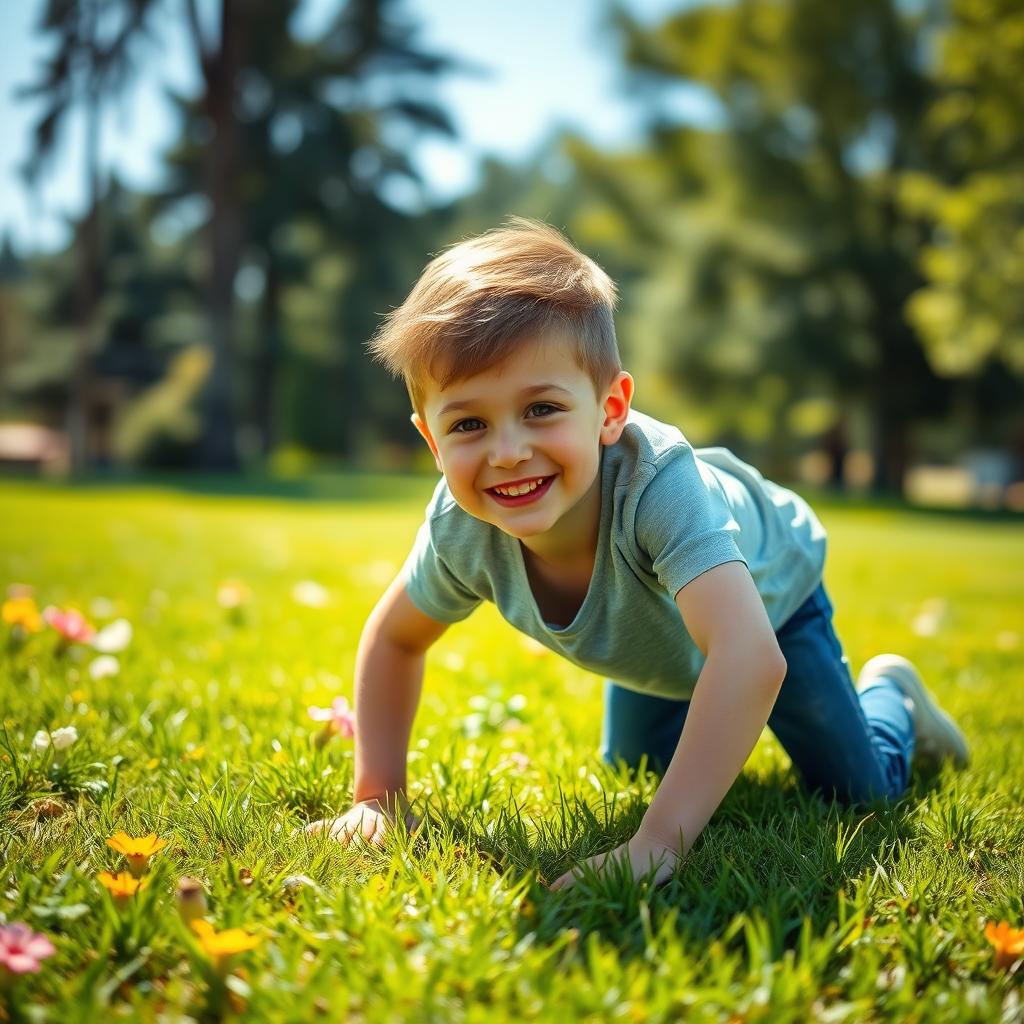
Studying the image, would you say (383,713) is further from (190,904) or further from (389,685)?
(190,904)

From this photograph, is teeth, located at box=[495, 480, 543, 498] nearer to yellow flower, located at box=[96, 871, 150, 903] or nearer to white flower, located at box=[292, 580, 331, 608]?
yellow flower, located at box=[96, 871, 150, 903]

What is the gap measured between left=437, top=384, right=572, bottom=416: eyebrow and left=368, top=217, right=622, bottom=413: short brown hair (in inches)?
1.6

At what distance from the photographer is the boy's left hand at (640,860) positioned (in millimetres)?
1683

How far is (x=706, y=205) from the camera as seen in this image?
22.7 meters

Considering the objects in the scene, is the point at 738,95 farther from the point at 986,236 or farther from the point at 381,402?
the point at 381,402

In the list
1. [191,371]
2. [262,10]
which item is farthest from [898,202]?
[191,371]

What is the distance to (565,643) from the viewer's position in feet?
7.11

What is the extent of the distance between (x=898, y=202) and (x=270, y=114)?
15.7 meters

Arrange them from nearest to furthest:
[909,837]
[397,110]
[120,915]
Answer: [120,915] → [909,837] → [397,110]

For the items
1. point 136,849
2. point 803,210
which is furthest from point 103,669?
point 803,210

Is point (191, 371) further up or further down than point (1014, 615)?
further up

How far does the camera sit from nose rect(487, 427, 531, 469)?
1837mm

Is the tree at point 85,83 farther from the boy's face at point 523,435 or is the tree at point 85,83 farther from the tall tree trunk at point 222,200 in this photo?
the boy's face at point 523,435

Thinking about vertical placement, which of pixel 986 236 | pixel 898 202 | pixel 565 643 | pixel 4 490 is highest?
pixel 898 202
